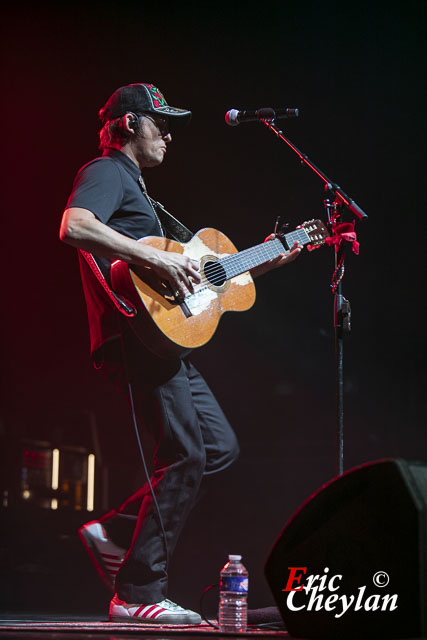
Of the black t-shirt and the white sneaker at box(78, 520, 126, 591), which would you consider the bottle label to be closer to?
the white sneaker at box(78, 520, 126, 591)

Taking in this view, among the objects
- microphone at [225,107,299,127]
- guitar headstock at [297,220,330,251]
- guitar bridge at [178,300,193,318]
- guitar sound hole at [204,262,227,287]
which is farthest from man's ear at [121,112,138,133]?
guitar headstock at [297,220,330,251]

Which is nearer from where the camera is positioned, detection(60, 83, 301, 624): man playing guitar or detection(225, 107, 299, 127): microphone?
detection(60, 83, 301, 624): man playing guitar

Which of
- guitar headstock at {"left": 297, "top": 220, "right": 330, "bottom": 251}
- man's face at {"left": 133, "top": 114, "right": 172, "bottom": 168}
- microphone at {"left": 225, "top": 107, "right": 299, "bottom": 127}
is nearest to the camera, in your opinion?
man's face at {"left": 133, "top": 114, "right": 172, "bottom": 168}

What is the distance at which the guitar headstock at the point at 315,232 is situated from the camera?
3311 millimetres

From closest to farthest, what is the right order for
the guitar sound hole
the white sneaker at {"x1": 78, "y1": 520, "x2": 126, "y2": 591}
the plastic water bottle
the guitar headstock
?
1. the plastic water bottle
2. the white sneaker at {"x1": 78, "y1": 520, "x2": 126, "y2": 591}
3. the guitar sound hole
4. the guitar headstock

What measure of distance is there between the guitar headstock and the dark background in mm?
1414

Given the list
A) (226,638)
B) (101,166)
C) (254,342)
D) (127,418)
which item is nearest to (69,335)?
(127,418)

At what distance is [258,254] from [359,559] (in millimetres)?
1624

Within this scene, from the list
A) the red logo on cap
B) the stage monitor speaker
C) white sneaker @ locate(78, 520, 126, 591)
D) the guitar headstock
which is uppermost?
the red logo on cap

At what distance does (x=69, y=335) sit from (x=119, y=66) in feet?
6.89

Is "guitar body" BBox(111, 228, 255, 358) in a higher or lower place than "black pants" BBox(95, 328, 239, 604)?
higher

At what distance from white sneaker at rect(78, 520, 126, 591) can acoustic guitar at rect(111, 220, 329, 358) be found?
74cm

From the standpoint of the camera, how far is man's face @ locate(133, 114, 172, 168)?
9.57 ft

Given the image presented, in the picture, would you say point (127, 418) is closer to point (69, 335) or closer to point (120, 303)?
point (69, 335)
